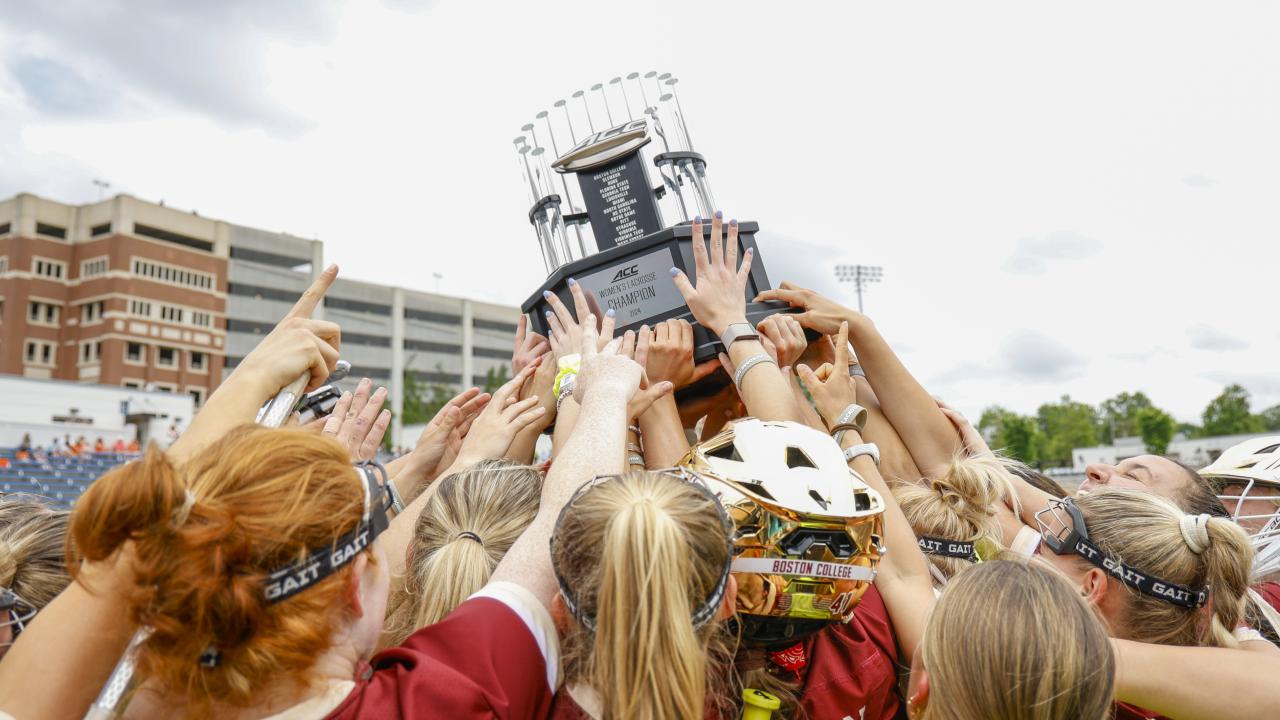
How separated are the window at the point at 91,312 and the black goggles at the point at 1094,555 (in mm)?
61860

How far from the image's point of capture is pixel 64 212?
2153 inches

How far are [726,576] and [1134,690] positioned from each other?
1.07m

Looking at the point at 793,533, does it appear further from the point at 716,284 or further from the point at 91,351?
the point at 91,351

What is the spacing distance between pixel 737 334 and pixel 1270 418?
103944 millimetres

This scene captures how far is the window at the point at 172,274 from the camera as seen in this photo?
5300 centimetres

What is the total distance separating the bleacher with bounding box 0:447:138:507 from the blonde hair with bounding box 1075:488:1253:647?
80.7ft

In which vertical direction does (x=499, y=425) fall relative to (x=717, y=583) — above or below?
above

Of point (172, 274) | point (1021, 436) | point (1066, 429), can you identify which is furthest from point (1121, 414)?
point (172, 274)

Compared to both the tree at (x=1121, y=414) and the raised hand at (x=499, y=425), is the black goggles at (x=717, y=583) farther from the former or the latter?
the tree at (x=1121, y=414)

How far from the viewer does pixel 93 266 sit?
174 ft

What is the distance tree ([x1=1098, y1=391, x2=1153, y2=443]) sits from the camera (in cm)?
9469

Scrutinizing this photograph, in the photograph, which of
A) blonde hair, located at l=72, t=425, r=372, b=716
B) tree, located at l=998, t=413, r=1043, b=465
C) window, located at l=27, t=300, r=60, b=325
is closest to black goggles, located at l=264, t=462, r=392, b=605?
blonde hair, located at l=72, t=425, r=372, b=716

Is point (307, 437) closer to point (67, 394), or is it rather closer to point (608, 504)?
point (608, 504)

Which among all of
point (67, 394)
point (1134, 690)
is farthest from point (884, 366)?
point (67, 394)
